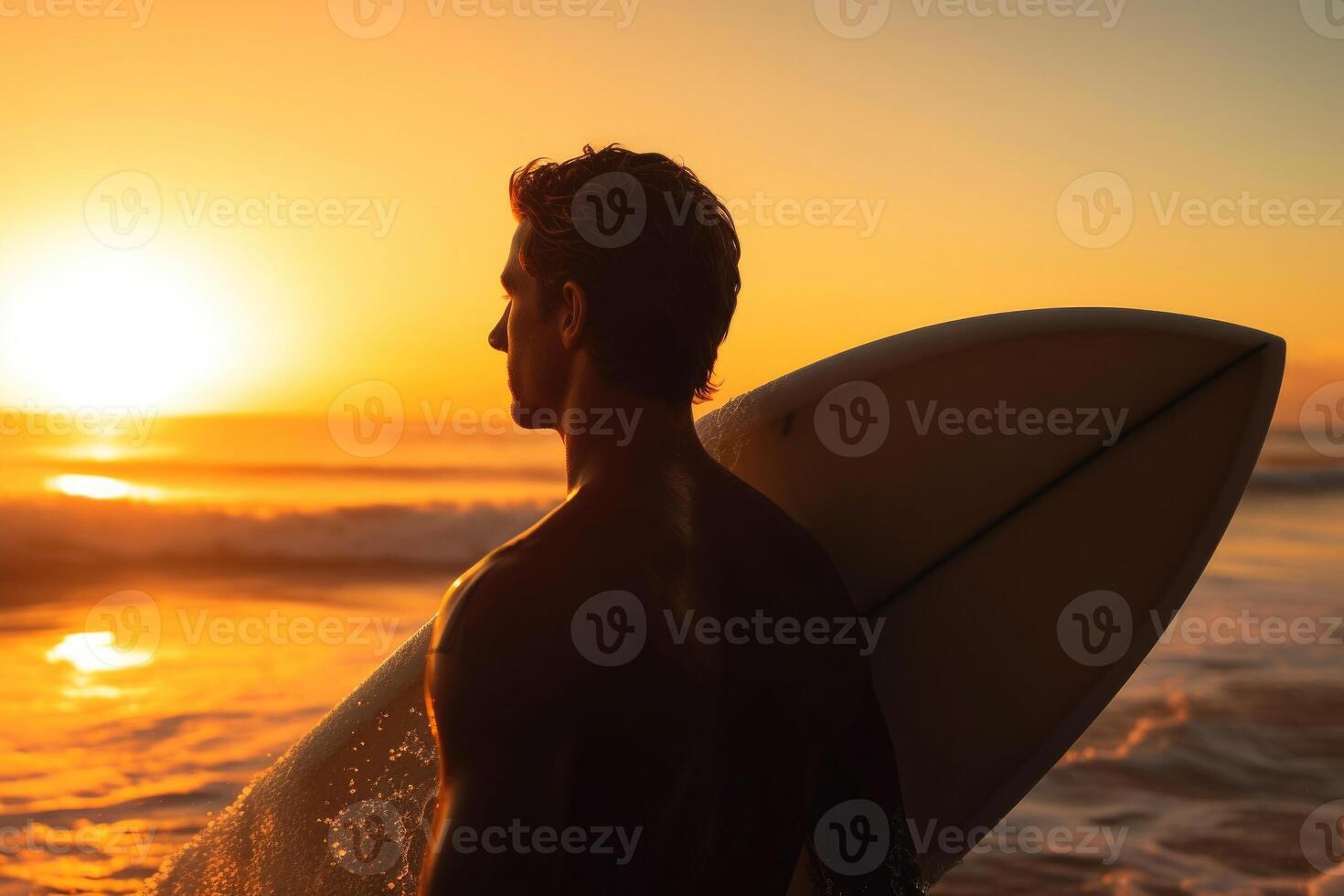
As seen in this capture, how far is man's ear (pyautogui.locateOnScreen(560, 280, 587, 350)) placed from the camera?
53.6 inches

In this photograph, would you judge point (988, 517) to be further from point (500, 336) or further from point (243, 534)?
point (243, 534)

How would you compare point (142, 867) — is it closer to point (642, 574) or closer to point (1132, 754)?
point (642, 574)

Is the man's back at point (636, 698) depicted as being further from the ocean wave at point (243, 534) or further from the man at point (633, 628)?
the ocean wave at point (243, 534)

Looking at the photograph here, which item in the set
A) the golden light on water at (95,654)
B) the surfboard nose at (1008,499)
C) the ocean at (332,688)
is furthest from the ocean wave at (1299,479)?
the surfboard nose at (1008,499)

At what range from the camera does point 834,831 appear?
1.55 metres

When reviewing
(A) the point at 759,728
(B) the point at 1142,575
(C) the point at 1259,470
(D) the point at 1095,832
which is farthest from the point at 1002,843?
(C) the point at 1259,470

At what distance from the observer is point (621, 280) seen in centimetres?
135

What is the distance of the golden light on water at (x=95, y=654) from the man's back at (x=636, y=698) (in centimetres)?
646

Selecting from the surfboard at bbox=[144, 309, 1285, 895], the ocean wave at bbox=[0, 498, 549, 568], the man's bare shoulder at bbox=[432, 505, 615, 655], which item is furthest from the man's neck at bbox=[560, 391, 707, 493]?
the ocean wave at bbox=[0, 498, 549, 568]

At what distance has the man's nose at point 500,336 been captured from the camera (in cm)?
150

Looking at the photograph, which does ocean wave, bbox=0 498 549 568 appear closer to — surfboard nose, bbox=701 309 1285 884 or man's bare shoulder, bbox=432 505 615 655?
surfboard nose, bbox=701 309 1285 884

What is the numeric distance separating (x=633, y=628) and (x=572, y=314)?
391mm

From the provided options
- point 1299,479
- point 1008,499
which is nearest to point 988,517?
point 1008,499

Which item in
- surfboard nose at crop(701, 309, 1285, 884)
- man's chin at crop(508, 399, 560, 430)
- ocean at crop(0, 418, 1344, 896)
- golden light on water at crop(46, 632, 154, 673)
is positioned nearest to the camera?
man's chin at crop(508, 399, 560, 430)
